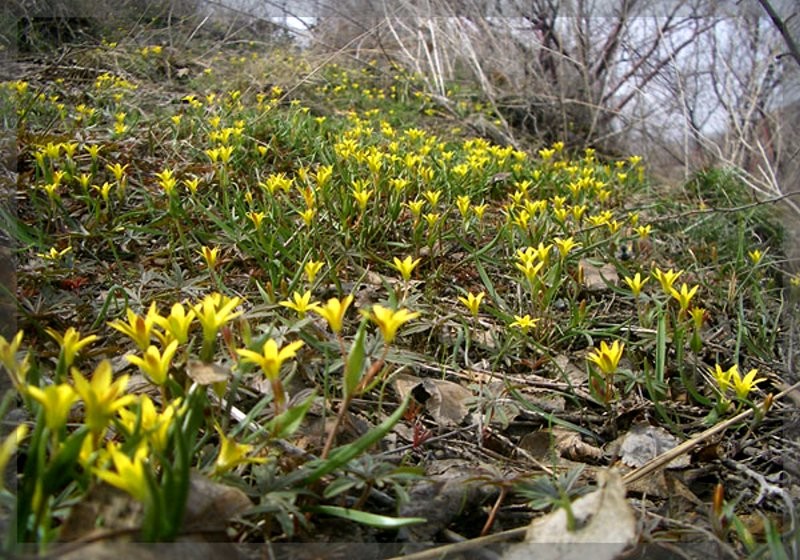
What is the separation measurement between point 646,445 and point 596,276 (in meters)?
1.08

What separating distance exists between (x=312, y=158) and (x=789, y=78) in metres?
4.98

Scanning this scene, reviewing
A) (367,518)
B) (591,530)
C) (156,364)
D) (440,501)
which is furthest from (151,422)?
(591,530)

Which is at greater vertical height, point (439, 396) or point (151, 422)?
point (151, 422)

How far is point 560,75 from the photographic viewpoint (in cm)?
623

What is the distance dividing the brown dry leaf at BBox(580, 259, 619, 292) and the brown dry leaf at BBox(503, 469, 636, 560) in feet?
4.80

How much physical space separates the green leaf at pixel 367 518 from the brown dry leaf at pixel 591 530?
189mm

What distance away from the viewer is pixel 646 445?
4.61ft

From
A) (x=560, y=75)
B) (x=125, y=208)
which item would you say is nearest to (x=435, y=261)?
(x=125, y=208)

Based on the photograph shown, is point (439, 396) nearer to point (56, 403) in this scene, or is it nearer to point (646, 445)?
point (646, 445)

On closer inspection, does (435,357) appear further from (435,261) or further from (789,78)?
(789,78)

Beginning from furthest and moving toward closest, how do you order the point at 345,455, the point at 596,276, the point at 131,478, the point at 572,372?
the point at 596,276 → the point at 572,372 → the point at 345,455 → the point at 131,478

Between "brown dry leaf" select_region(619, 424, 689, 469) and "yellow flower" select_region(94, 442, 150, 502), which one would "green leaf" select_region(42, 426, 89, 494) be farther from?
"brown dry leaf" select_region(619, 424, 689, 469)

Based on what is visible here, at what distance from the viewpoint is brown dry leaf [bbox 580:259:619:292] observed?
2.28 meters

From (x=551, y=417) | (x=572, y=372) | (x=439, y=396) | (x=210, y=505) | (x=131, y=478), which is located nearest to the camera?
(x=131, y=478)
